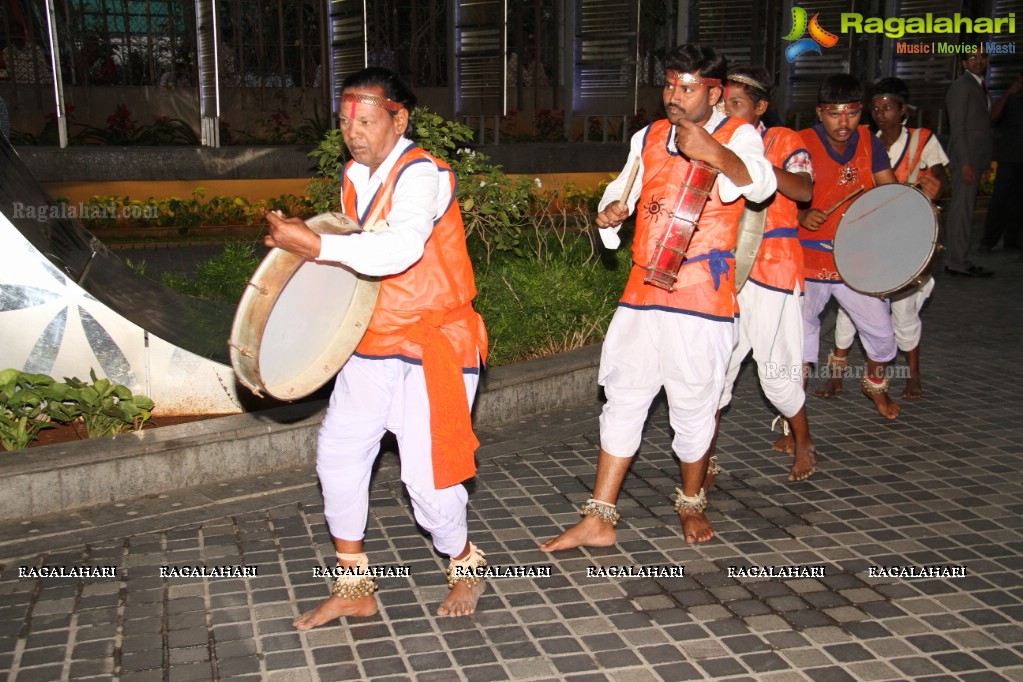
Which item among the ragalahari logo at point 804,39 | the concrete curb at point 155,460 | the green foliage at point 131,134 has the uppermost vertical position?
the ragalahari logo at point 804,39

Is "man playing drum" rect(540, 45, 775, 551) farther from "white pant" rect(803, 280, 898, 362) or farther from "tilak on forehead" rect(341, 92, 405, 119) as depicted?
"white pant" rect(803, 280, 898, 362)

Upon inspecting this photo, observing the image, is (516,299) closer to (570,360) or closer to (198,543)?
(570,360)

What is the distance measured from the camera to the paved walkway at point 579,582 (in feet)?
12.3

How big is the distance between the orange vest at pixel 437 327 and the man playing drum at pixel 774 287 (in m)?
1.73

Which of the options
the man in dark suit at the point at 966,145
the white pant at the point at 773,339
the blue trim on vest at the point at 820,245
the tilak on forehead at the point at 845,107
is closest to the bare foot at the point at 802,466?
the white pant at the point at 773,339

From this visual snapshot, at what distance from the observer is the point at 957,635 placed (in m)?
3.90

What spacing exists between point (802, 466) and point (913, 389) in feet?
6.02

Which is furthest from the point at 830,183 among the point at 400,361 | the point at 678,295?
the point at 400,361

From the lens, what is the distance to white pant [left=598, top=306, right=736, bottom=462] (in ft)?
14.5

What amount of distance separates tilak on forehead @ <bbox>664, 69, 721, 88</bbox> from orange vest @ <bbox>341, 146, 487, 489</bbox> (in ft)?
3.26

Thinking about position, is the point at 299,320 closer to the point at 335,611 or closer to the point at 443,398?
the point at 443,398

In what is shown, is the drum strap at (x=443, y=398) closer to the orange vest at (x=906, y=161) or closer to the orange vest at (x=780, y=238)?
the orange vest at (x=780, y=238)

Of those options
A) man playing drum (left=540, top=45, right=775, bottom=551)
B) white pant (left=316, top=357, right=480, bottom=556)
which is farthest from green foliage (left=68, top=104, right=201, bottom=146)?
white pant (left=316, top=357, right=480, bottom=556)

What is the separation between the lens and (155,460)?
5.13 meters
